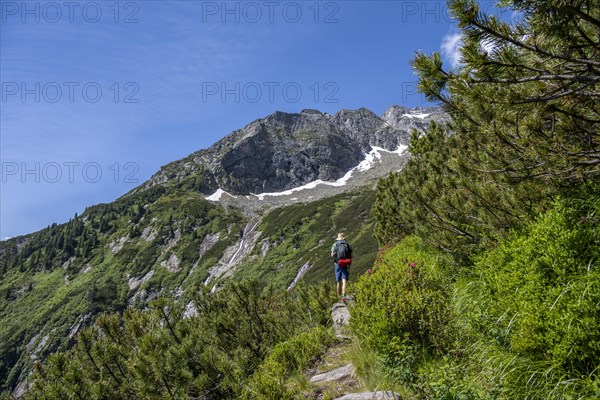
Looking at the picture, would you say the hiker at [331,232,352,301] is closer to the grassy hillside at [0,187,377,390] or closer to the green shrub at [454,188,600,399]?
the green shrub at [454,188,600,399]

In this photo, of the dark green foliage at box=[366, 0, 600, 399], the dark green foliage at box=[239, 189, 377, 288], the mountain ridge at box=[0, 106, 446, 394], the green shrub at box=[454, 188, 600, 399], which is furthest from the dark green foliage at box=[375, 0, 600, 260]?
the dark green foliage at box=[239, 189, 377, 288]

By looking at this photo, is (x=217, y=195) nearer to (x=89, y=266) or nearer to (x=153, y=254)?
(x=153, y=254)

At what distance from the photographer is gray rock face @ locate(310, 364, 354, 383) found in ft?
19.9

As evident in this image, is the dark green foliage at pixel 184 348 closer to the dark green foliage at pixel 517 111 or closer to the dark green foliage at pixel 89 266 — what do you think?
the dark green foliage at pixel 517 111

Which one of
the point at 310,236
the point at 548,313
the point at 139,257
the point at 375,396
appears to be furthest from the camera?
the point at 139,257

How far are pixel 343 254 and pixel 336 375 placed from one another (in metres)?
5.55

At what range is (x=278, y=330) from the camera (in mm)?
10102

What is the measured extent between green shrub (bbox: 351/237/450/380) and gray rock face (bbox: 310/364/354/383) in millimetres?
581

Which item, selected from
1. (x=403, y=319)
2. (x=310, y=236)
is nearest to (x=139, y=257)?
(x=310, y=236)

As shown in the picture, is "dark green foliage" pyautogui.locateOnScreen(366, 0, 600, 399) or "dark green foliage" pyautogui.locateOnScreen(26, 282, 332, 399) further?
"dark green foliage" pyautogui.locateOnScreen(26, 282, 332, 399)

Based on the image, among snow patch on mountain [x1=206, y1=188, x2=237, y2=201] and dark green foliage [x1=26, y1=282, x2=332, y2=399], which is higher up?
snow patch on mountain [x1=206, y1=188, x2=237, y2=201]

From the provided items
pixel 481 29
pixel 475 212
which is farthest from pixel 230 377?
pixel 481 29

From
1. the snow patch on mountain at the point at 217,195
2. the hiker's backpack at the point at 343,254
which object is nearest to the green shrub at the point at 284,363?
the hiker's backpack at the point at 343,254

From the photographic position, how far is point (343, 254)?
11586 millimetres
